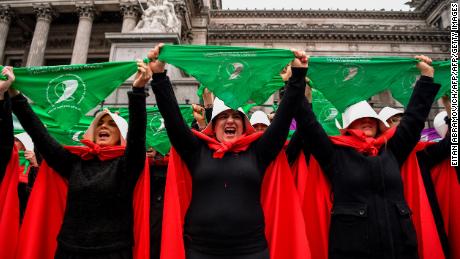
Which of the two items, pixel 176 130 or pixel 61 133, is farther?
pixel 61 133

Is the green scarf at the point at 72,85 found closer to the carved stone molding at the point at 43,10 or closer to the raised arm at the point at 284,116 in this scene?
the raised arm at the point at 284,116

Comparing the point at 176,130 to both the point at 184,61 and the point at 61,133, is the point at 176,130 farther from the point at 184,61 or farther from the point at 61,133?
the point at 61,133

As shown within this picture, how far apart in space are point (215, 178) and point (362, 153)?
4.65 feet

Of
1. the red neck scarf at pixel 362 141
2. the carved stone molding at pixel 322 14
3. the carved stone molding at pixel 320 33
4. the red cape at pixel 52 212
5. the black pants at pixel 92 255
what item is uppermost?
the carved stone molding at pixel 322 14

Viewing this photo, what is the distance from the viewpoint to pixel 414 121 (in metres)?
2.90

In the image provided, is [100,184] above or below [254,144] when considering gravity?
A: below

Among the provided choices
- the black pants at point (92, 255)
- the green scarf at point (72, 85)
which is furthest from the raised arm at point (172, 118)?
the green scarf at point (72, 85)

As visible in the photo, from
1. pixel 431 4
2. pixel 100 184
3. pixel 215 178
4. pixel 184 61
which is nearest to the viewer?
pixel 215 178

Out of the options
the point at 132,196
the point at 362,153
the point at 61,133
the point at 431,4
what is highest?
the point at 431,4

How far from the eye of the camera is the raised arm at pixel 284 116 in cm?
272

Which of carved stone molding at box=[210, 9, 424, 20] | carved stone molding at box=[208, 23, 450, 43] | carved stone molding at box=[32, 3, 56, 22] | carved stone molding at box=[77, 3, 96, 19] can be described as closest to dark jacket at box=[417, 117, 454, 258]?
carved stone molding at box=[77, 3, 96, 19]

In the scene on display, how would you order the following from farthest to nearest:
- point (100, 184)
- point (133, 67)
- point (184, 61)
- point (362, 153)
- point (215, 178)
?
point (133, 67)
point (184, 61)
point (362, 153)
point (100, 184)
point (215, 178)

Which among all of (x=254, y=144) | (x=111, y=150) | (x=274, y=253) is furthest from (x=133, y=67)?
(x=274, y=253)

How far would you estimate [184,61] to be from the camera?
338 centimetres
